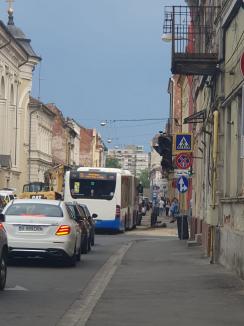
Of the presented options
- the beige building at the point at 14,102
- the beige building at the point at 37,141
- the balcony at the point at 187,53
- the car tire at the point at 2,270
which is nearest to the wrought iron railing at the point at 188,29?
the balcony at the point at 187,53

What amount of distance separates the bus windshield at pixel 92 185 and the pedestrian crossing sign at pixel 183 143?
11383mm

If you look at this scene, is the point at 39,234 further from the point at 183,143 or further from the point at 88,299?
the point at 183,143

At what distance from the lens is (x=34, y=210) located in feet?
63.6

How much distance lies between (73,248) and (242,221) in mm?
4429

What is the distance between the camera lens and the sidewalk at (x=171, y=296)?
11.1 metres

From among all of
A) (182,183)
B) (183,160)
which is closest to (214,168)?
(183,160)

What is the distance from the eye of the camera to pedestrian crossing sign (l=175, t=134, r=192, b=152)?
1139 inches

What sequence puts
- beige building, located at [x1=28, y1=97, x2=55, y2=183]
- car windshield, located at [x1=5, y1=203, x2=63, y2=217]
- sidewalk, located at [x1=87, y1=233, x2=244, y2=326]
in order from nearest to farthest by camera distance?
sidewalk, located at [x1=87, y1=233, x2=244, y2=326] → car windshield, located at [x1=5, y1=203, x2=63, y2=217] → beige building, located at [x1=28, y1=97, x2=55, y2=183]

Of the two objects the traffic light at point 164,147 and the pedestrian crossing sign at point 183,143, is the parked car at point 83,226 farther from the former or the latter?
the pedestrian crossing sign at point 183,143

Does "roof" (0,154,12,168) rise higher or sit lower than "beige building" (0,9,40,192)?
lower

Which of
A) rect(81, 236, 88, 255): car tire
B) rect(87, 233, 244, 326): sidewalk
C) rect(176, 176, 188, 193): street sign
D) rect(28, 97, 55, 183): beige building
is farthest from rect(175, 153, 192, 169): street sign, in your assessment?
rect(28, 97, 55, 183): beige building

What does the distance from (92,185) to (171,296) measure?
87.9 ft

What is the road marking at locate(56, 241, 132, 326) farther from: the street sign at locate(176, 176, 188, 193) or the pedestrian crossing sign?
the street sign at locate(176, 176, 188, 193)

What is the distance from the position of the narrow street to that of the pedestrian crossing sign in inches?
276
